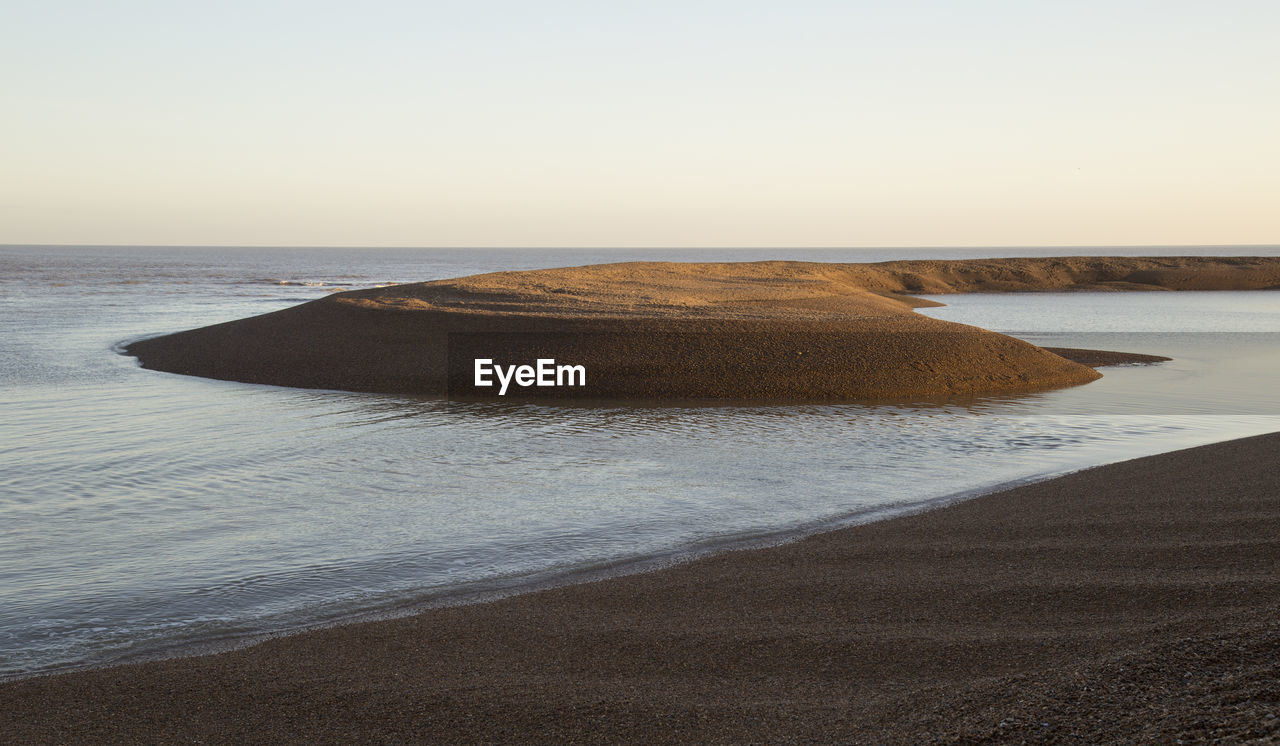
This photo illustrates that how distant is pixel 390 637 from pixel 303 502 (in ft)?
16.2

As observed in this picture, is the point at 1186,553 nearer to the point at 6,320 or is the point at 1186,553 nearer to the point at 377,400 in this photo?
the point at 377,400

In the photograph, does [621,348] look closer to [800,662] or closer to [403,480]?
[403,480]

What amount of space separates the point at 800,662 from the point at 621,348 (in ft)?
51.9

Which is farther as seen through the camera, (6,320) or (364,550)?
(6,320)

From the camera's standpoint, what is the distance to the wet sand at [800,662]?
4.74 meters

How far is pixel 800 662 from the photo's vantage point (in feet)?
19.8

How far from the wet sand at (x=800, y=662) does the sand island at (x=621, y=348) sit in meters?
11.6

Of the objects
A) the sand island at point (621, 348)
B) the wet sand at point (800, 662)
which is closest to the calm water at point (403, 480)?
the wet sand at point (800, 662)

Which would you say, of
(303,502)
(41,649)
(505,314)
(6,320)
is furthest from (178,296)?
(41,649)

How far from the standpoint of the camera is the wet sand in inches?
187

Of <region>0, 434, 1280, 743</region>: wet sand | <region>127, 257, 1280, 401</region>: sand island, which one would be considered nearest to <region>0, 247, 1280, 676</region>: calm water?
<region>0, 434, 1280, 743</region>: wet sand

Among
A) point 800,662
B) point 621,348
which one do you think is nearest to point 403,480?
point 800,662

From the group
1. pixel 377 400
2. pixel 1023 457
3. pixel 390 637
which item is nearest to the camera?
pixel 390 637

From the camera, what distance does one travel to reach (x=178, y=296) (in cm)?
5881
